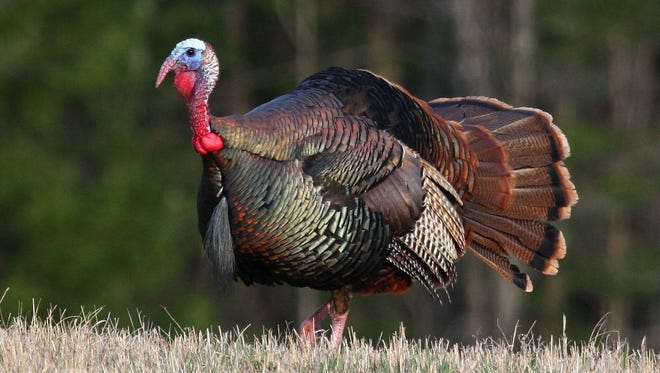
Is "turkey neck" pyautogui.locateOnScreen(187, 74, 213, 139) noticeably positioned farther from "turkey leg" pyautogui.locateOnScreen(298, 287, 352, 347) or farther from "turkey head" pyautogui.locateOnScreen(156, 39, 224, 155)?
"turkey leg" pyautogui.locateOnScreen(298, 287, 352, 347)

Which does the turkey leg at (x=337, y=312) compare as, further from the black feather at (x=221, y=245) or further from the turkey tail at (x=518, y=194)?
the turkey tail at (x=518, y=194)

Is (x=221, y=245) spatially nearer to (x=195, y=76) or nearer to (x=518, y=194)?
(x=195, y=76)

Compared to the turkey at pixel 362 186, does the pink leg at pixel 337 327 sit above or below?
below

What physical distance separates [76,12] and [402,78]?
5.85 meters

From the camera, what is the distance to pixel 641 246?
2161 centimetres

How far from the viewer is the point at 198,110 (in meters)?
7.23

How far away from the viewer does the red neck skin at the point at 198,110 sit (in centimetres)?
720

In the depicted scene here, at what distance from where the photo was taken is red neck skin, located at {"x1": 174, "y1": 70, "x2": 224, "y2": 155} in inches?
284

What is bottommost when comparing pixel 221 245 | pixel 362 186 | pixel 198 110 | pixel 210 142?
pixel 221 245

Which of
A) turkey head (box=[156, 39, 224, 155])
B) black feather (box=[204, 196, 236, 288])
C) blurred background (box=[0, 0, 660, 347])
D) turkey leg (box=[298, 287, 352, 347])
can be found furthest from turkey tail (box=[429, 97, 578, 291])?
blurred background (box=[0, 0, 660, 347])

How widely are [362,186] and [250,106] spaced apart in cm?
1407

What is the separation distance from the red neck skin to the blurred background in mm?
9532

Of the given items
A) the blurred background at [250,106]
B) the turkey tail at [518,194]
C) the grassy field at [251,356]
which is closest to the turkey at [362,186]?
the turkey tail at [518,194]

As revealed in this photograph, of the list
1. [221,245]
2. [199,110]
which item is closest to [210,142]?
[199,110]
